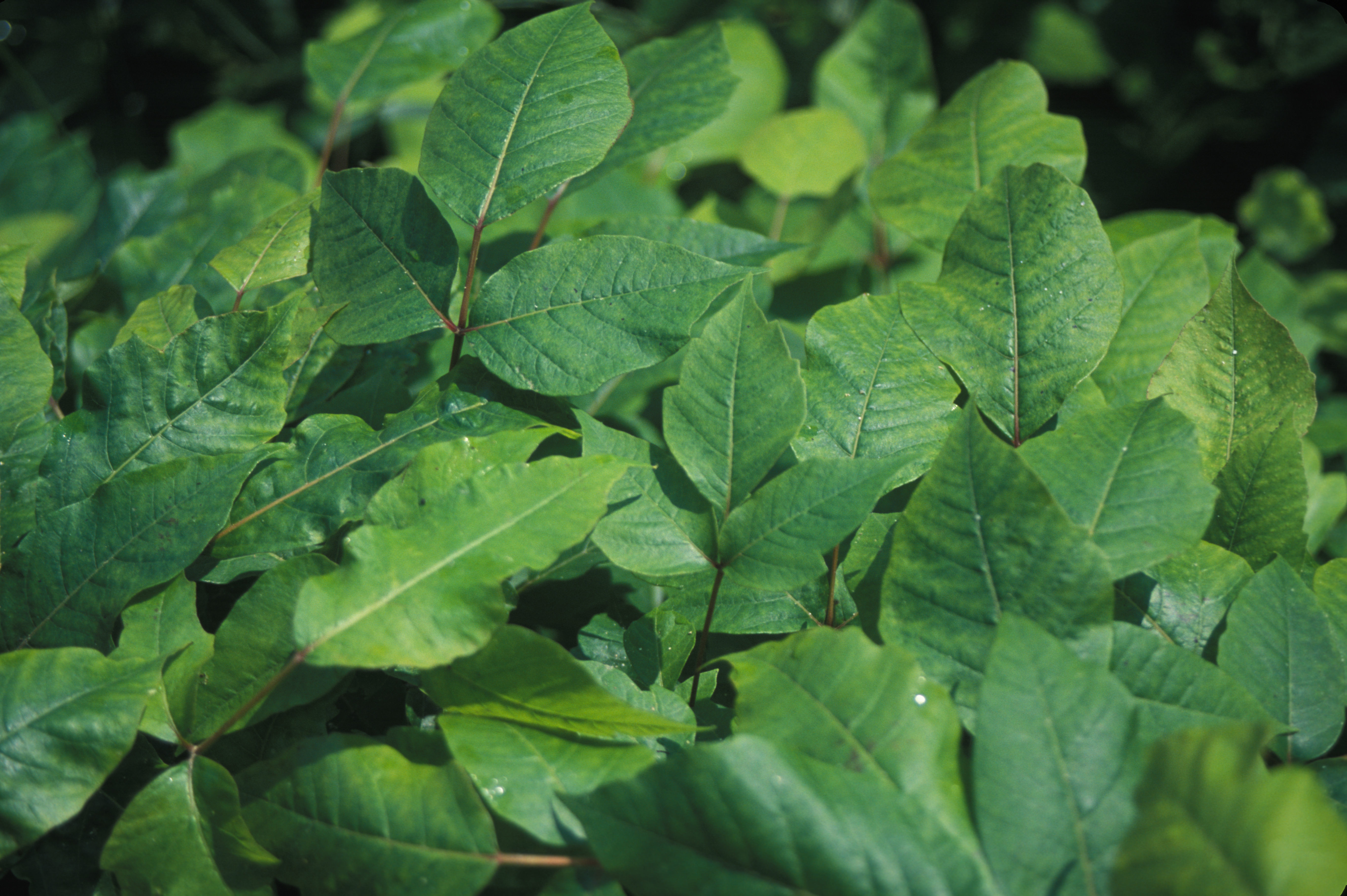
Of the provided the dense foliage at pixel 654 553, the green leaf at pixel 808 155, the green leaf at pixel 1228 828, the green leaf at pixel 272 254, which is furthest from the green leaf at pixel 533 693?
the green leaf at pixel 808 155

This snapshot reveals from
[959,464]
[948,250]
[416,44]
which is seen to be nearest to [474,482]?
[959,464]

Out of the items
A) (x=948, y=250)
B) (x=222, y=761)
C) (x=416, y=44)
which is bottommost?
(x=222, y=761)

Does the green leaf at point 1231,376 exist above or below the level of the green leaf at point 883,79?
below

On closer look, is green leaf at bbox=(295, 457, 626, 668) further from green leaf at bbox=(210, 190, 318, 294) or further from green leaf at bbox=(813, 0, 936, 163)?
green leaf at bbox=(813, 0, 936, 163)

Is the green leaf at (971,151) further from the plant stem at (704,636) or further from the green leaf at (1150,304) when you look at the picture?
the plant stem at (704,636)

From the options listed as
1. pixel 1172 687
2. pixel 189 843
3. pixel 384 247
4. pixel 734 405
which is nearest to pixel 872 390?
pixel 734 405

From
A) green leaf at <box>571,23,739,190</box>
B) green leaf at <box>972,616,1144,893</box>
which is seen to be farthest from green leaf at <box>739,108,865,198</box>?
green leaf at <box>972,616,1144,893</box>

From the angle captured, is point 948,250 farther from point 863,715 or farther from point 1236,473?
point 863,715

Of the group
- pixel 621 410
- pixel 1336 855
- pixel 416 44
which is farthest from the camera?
pixel 416 44
